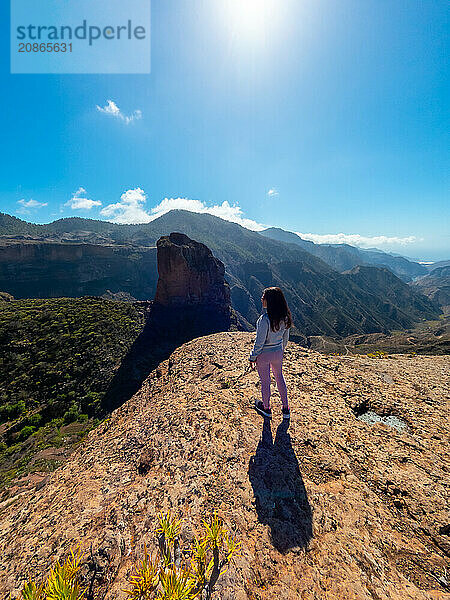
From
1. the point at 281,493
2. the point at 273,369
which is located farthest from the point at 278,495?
the point at 273,369

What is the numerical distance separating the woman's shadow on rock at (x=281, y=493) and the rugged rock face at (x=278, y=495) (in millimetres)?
18

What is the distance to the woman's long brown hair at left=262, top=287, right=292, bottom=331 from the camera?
4.81m

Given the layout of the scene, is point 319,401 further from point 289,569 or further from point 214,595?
point 214,595

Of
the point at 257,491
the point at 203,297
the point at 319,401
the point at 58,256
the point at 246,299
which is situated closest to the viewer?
the point at 257,491

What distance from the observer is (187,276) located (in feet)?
119

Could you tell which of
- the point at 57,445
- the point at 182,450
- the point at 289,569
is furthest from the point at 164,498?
the point at 57,445

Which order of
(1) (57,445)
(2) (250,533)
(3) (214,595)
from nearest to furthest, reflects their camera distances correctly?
(3) (214,595) < (2) (250,533) < (1) (57,445)

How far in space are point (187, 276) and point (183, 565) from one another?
34.7 meters

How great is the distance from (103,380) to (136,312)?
14902mm

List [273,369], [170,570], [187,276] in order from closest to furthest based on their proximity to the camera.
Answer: [170,570] → [273,369] → [187,276]

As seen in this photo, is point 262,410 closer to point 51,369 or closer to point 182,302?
point 51,369

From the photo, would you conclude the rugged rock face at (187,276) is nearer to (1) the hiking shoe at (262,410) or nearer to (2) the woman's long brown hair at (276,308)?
(1) the hiking shoe at (262,410)

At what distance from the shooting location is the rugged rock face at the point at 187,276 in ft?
114

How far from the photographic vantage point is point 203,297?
38.6 metres
